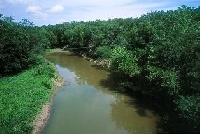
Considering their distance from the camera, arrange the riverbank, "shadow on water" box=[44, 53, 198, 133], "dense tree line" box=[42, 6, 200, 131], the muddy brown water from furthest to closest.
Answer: "shadow on water" box=[44, 53, 198, 133]
the muddy brown water
the riverbank
"dense tree line" box=[42, 6, 200, 131]

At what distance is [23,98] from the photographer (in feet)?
84.4

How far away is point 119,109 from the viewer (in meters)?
27.1

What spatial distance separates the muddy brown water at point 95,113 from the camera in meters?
22.2

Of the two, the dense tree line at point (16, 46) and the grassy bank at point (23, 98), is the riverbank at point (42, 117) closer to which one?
the grassy bank at point (23, 98)

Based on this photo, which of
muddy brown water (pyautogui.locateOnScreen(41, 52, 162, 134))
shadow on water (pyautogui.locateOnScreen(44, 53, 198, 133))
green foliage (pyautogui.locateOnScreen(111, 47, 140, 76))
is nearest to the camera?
muddy brown water (pyautogui.locateOnScreen(41, 52, 162, 134))

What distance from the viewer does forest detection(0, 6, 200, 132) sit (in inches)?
795

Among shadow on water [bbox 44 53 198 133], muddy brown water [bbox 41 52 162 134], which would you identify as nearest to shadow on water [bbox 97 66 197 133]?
shadow on water [bbox 44 53 198 133]

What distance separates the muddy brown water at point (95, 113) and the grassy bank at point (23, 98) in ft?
4.94

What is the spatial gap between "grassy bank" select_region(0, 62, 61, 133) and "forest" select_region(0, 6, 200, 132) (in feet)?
0.76

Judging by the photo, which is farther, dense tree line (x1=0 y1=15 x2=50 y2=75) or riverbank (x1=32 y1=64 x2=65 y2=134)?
dense tree line (x1=0 y1=15 x2=50 y2=75)

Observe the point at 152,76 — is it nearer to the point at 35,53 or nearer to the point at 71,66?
the point at 35,53

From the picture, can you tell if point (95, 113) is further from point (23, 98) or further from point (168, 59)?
point (168, 59)

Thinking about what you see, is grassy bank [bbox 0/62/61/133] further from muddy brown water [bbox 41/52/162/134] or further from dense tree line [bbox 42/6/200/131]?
dense tree line [bbox 42/6/200/131]

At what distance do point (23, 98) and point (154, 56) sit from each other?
12.6 meters
